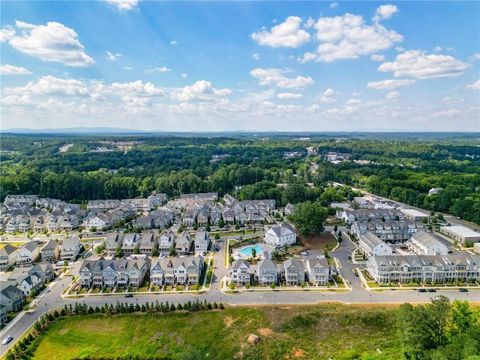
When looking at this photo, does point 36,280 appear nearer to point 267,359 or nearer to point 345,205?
point 267,359

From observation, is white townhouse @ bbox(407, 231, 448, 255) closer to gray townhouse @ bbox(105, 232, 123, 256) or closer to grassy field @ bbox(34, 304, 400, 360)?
grassy field @ bbox(34, 304, 400, 360)

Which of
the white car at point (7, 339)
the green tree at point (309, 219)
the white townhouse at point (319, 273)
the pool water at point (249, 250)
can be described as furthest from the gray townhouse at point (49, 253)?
the white townhouse at point (319, 273)

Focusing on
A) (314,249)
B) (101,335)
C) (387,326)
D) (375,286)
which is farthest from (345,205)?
(101,335)

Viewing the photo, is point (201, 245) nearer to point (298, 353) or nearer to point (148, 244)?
point (148, 244)

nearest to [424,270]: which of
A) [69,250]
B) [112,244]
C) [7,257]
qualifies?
[112,244]

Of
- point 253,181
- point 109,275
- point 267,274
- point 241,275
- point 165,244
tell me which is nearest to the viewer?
point 267,274

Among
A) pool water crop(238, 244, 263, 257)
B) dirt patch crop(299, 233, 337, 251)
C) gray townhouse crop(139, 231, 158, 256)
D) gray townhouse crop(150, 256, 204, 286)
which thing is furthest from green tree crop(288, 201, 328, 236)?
gray townhouse crop(139, 231, 158, 256)
